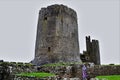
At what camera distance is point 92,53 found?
34.7 m

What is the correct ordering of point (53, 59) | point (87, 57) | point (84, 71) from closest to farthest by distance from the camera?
point (84, 71)
point (53, 59)
point (87, 57)

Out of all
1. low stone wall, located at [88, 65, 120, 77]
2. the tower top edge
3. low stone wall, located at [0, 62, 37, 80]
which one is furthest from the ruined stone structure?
low stone wall, located at [0, 62, 37, 80]

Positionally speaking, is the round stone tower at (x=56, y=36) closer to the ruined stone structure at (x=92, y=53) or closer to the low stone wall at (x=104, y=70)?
the low stone wall at (x=104, y=70)

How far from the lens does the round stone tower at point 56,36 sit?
2356 centimetres

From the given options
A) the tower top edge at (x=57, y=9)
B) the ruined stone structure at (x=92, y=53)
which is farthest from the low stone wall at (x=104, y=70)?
the ruined stone structure at (x=92, y=53)

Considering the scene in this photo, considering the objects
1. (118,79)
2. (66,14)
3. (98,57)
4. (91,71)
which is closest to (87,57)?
(98,57)

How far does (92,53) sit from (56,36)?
40.4 feet

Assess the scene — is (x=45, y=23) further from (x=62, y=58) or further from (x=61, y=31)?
(x=62, y=58)

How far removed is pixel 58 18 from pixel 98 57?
13.2 metres

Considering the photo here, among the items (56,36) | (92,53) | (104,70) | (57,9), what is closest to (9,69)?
(56,36)

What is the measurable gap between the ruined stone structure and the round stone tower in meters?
9.26

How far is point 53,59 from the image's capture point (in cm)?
2323

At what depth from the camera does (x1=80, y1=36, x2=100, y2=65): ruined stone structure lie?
34.4 m

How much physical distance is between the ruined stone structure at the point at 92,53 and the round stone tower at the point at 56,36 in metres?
9.26
